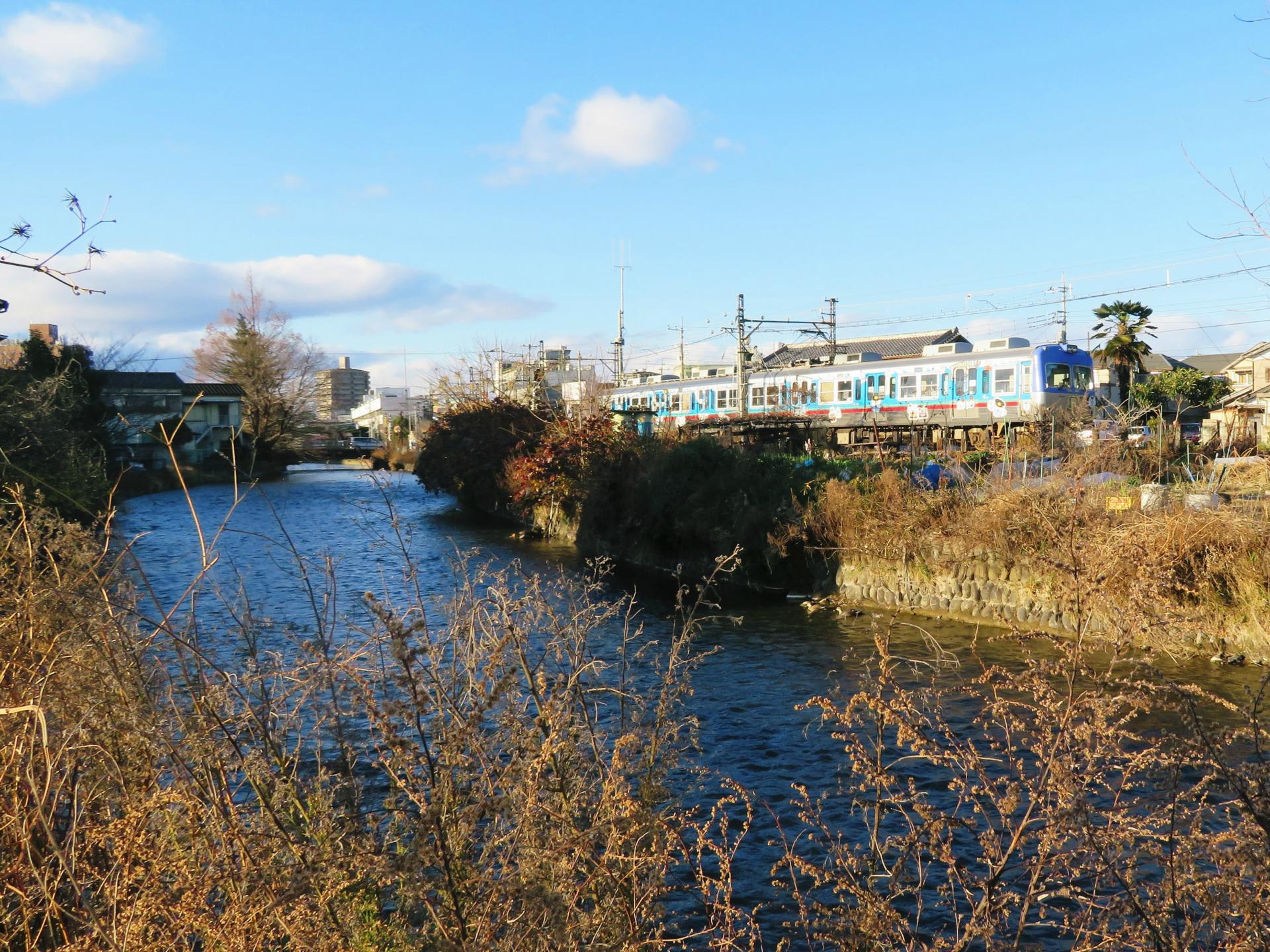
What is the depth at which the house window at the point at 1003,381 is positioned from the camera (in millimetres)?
29094

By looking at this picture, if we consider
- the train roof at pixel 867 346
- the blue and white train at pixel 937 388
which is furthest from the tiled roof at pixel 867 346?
the blue and white train at pixel 937 388

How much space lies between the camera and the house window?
2909 centimetres

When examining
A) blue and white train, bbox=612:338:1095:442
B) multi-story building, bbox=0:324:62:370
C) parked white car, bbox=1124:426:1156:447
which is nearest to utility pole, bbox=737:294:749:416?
blue and white train, bbox=612:338:1095:442

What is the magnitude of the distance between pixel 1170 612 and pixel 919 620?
12.9 m

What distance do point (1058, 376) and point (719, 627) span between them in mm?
17273

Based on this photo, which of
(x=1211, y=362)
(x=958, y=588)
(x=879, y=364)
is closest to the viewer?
(x=958, y=588)

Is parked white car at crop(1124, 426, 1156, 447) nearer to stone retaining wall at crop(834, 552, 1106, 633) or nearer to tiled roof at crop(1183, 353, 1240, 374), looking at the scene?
stone retaining wall at crop(834, 552, 1106, 633)

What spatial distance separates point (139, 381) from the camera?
5697 centimetres

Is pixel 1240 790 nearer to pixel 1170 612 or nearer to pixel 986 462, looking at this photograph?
pixel 1170 612

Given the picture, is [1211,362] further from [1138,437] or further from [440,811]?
[440,811]

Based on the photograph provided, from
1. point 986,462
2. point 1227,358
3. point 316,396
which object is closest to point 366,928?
point 986,462

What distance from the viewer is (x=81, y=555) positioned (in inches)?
173

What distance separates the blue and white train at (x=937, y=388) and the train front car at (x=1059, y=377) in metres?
0.03

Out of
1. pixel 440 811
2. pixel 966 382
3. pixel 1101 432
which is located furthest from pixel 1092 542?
pixel 966 382
